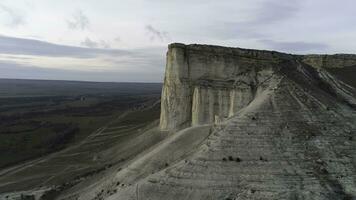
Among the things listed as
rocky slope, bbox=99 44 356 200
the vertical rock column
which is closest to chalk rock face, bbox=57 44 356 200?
rocky slope, bbox=99 44 356 200

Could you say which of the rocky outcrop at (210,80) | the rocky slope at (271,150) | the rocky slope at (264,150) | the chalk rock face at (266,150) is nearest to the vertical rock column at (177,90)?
the rocky outcrop at (210,80)

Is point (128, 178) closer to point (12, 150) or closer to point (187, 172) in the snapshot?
point (187, 172)

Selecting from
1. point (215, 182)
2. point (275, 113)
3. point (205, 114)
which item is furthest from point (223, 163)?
point (205, 114)

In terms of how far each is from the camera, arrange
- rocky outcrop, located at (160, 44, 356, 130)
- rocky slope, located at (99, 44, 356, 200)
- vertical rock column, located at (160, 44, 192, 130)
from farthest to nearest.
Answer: vertical rock column, located at (160, 44, 192, 130) < rocky outcrop, located at (160, 44, 356, 130) < rocky slope, located at (99, 44, 356, 200)

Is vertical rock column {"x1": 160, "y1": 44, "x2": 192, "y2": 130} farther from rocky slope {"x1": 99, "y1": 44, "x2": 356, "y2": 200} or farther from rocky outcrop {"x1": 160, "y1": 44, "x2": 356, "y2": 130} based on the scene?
rocky slope {"x1": 99, "y1": 44, "x2": 356, "y2": 200}

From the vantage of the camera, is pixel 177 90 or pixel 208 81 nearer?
pixel 208 81

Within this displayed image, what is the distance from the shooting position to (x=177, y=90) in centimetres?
4628

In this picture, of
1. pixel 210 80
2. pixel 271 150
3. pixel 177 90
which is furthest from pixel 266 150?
pixel 177 90

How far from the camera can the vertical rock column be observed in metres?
45.3

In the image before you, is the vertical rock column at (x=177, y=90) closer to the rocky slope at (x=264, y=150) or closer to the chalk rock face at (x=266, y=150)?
the rocky slope at (x=264, y=150)

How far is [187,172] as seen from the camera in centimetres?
2650

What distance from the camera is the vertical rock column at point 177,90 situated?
4534cm

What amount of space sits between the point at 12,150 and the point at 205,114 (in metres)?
41.0

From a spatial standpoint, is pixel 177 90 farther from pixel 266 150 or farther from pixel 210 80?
pixel 266 150
